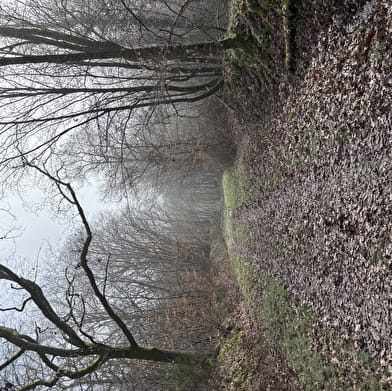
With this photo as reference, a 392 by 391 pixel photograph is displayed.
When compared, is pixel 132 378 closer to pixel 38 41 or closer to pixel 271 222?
pixel 271 222

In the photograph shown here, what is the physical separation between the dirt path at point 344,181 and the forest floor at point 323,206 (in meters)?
0.02

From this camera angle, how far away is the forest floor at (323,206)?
4984mm

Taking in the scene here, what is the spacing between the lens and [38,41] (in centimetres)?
988

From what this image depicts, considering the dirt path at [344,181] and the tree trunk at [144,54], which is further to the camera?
the tree trunk at [144,54]

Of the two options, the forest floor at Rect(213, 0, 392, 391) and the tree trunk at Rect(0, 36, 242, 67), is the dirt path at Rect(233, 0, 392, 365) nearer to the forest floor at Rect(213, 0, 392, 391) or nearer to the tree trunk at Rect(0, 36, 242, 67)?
the forest floor at Rect(213, 0, 392, 391)

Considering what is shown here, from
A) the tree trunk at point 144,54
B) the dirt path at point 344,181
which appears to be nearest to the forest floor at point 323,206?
the dirt path at point 344,181

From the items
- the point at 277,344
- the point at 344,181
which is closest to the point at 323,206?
the point at 344,181

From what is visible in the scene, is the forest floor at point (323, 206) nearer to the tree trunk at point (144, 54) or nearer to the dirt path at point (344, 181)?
the dirt path at point (344, 181)

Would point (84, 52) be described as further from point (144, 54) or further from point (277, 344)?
point (277, 344)

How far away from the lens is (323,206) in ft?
21.3

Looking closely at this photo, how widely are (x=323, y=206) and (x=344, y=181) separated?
2.41ft

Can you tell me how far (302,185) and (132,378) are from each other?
8.45 meters

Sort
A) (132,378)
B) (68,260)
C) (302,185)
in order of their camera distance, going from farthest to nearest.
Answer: (68,260)
(132,378)
(302,185)

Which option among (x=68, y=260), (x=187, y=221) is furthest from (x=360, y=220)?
(x=187, y=221)
